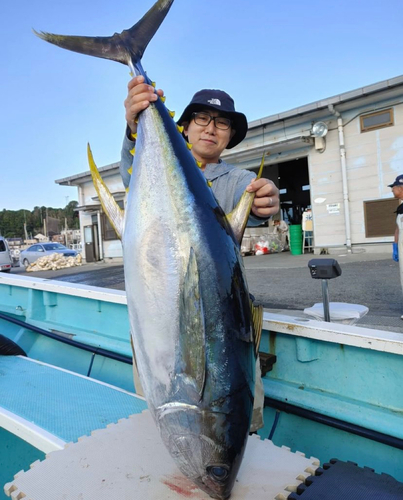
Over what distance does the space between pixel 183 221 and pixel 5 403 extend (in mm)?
1749

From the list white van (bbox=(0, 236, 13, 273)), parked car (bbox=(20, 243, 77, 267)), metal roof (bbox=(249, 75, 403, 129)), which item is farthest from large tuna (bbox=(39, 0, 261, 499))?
parked car (bbox=(20, 243, 77, 267))

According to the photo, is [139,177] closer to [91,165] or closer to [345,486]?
[91,165]

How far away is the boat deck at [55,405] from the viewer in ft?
5.91

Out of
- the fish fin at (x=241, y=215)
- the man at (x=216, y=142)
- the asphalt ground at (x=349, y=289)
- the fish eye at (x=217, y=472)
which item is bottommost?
the asphalt ground at (x=349, y=289)

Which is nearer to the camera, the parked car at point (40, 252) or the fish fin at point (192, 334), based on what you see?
the fish fin at point (192, 334)

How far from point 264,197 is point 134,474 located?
1111 millimetres

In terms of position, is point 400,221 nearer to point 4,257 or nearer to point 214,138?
point 214,138

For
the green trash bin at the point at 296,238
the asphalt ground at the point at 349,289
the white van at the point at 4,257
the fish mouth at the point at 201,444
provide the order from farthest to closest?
1. the white van at the point at 4,257
2. the green trash bin at the point at 296,238
3. the asphalt ground at the point at 349,289
4. the fish mouth at the point at 201,444

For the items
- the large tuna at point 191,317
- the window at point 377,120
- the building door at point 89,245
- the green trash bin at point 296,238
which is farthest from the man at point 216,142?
the building door at point 89,245

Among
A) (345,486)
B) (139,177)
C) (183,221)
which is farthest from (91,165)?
(345,486)

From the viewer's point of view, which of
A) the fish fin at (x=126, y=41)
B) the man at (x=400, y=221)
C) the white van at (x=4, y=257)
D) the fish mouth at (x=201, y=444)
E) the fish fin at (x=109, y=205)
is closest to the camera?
the fish mouth at (x=201, y=444)

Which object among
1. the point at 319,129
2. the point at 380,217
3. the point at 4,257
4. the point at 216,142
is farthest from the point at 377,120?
the point at 4,257

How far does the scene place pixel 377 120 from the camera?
10.3 m

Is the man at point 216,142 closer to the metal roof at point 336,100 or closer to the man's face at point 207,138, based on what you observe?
the man's face at point 207,138
